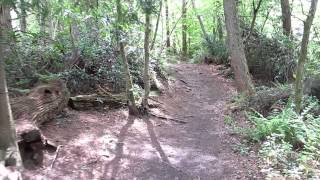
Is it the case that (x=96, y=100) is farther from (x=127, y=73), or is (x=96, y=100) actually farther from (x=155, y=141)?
(x=155, y=141)

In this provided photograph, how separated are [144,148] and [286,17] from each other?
1066cm

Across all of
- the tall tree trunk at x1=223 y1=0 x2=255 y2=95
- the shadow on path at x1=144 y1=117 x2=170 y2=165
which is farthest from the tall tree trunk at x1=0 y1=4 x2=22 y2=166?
the tall tree trunk at x1=223 y1=0 x2=255 y2=95

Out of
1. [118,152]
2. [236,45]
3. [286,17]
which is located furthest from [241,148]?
[286,17]

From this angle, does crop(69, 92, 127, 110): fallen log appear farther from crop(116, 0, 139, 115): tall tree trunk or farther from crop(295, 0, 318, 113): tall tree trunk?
crop(295, 0, 318, 113): tall tree trunk

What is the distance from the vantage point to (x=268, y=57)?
15344 mm

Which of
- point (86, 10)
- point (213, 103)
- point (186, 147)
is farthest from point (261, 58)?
point (86, 10)

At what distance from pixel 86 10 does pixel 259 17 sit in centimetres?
1201

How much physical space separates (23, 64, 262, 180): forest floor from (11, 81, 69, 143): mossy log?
29 cm

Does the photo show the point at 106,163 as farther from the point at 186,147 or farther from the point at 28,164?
the point at 186,147

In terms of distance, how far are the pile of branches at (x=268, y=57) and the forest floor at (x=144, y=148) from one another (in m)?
4.82

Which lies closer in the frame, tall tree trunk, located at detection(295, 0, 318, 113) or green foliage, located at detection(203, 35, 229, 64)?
tall tree trunk, located at detection(295, 0, 318, 113)

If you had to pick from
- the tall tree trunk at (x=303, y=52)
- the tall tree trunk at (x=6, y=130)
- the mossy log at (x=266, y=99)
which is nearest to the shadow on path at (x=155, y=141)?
the tall tree trunk at (x=6, y=130)

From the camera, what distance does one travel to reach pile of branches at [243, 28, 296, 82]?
14.5m

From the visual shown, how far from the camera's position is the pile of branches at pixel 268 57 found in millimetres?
14508
